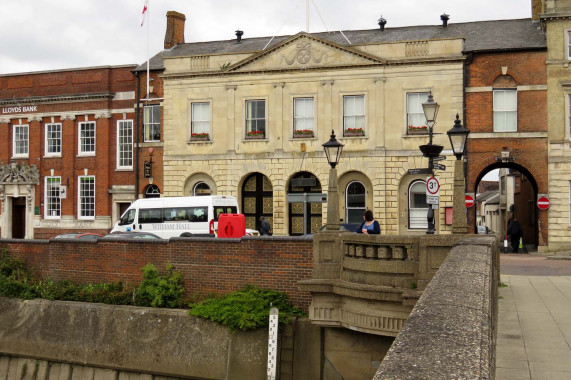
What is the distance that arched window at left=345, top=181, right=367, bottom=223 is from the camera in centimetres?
3412

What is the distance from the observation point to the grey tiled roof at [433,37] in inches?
1287

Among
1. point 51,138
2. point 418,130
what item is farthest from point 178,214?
point 51,138

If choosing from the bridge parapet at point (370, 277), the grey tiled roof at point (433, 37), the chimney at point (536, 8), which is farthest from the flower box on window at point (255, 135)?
the bridge parapet at point (370, 277)

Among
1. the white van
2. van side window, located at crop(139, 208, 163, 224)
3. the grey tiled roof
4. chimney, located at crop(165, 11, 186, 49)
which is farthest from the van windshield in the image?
chimney, located at crop(165, 11, 186, 49)

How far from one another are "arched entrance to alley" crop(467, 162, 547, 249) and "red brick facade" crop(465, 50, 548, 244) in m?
0.11

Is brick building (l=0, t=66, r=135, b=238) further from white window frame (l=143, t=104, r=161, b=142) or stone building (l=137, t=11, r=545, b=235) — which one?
stone building (l=137, t=11, r=545, b=235)

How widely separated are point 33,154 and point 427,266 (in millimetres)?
32725

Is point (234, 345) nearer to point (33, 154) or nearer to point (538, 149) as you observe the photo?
point (538, 149)

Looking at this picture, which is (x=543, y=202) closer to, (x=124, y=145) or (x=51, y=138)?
(x=124, y=145)

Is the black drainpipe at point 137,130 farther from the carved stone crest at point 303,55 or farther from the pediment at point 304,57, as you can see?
the carved stone crest at point 303,55

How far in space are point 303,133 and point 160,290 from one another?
1719 centimetres

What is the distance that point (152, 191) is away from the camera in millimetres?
38219

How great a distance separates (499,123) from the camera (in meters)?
32.3

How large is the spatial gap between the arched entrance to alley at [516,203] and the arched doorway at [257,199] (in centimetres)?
980
